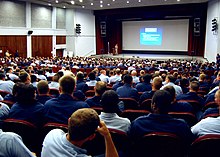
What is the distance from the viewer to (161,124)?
291 cm

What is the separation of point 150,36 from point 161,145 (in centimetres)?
2705

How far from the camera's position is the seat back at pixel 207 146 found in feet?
8.43

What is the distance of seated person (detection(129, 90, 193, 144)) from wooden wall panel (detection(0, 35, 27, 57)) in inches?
818

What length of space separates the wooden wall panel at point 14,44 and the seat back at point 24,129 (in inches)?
788

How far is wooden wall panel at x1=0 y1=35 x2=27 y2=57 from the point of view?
70.5 ft

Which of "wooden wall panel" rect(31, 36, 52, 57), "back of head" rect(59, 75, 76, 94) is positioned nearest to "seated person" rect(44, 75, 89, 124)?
"back of head" rect(59, 75, 76, 94)

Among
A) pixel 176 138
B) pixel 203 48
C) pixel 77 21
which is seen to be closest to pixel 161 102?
pixel 176 138

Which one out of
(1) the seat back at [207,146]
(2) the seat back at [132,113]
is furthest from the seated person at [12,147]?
(2) the seat back at [132,113]

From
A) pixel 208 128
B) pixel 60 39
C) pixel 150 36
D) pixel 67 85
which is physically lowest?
pixel 208 128

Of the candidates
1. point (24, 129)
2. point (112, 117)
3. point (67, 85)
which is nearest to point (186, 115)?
point (112, 117)

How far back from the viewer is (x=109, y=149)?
78.6 inches

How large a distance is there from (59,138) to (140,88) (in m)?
4.94

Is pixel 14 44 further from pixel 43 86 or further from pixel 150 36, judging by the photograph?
pixel 43 86

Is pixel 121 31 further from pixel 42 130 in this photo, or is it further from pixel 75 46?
Answer: pixel 42 130
